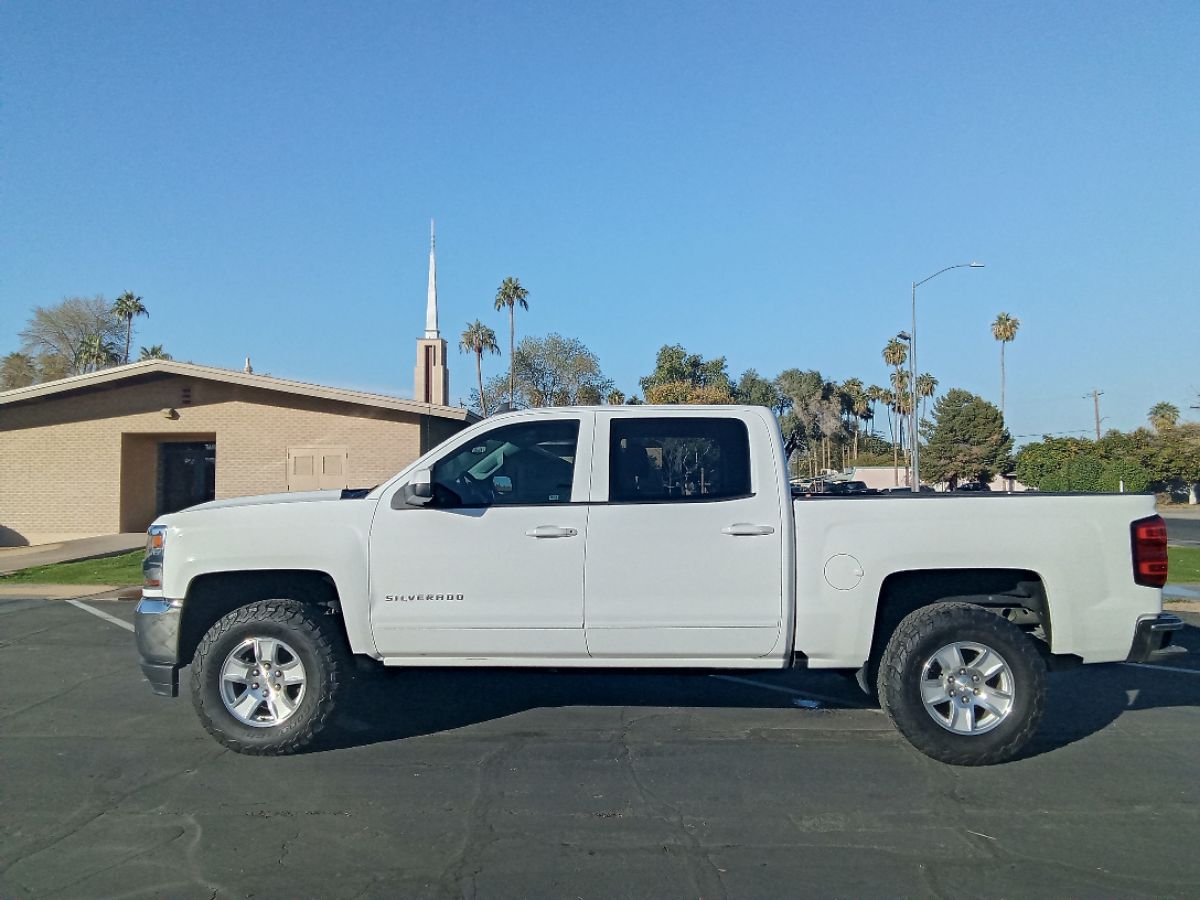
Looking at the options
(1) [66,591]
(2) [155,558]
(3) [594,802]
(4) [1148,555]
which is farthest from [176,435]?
(4) [1148,555]

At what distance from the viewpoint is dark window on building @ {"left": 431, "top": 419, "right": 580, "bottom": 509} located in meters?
5.65

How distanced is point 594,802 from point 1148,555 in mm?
3528

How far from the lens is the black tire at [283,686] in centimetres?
545

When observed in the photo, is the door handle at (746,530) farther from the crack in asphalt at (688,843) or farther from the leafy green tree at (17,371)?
the leafy green tree at (17,371)

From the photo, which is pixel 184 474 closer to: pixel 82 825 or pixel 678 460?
pixel 82 825

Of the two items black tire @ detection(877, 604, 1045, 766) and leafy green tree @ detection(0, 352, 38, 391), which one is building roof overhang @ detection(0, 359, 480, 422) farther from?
leafy green tree @ detection(0, 352, 38, 391)

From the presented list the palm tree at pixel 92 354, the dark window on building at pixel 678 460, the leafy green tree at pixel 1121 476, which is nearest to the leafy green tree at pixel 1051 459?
the leafy green tree at pixel 1121 476

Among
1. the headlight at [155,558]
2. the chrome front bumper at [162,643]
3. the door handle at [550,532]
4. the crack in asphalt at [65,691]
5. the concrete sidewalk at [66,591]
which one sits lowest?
the crack in asphalt at [65,691]

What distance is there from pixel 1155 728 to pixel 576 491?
4.40 m

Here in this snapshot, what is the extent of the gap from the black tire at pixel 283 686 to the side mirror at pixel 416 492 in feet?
2.99

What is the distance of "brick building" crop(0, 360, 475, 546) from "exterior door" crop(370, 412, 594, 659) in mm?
15006

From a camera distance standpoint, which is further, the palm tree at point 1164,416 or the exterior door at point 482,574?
the palm tree at point 1164,416

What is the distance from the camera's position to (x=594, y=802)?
476 cm

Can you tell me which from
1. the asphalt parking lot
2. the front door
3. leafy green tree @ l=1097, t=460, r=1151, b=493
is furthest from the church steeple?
leafy green tree @ l=1097, t=460, r=1151, b=493
